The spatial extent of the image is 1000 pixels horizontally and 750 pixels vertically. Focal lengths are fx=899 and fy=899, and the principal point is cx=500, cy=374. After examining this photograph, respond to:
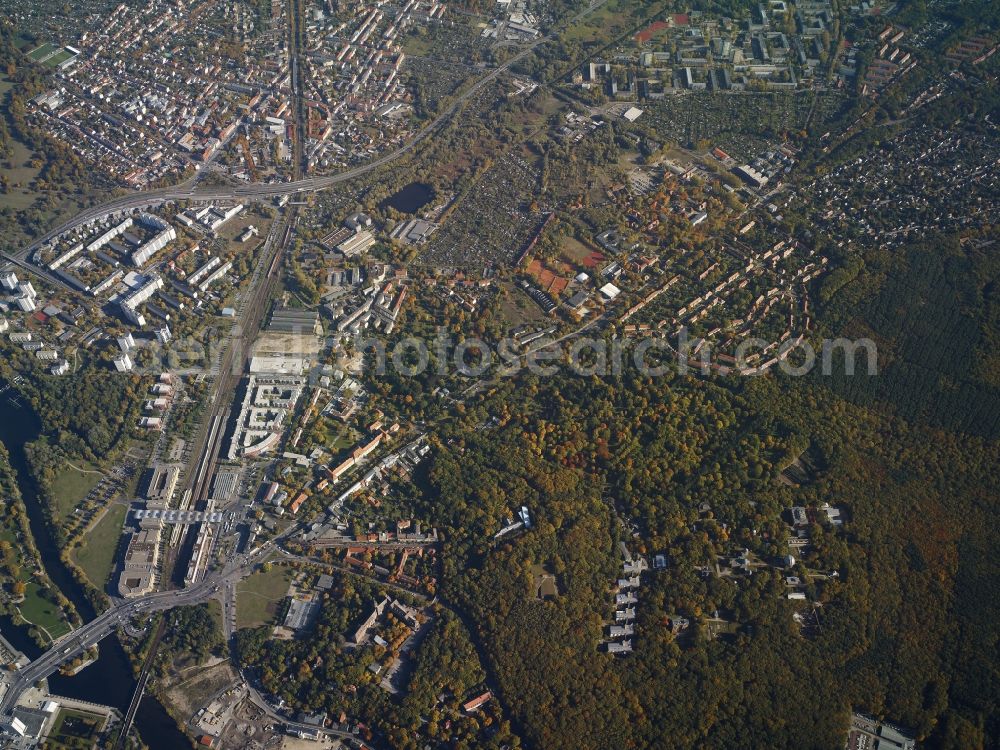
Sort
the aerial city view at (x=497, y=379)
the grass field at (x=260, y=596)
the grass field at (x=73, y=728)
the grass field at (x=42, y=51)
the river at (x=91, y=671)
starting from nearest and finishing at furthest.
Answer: the grass field at (x=73, y=728) → the river at (x=91, y=671) → the aerial city view at (x=497, y=379) → the grass field at (x=260, y=596) → the grass field at (x=42, y=51)

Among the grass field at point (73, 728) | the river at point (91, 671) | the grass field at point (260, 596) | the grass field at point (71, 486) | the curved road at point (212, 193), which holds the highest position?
the curved road at point (212, 193)

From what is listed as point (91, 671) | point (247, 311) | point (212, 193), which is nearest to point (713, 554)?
point (91, 671)

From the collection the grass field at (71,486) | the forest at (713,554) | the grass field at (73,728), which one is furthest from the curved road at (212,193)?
the grass field at (73,728)

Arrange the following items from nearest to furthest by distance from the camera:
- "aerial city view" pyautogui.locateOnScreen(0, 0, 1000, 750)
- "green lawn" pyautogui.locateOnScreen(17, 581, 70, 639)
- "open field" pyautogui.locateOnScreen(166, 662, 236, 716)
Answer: "open field" pyautogui.locateOnScreen(166, 662, 236, 716), "aerial city view" pyautogui.locateOnScreen(0, 0, 1000, 750), "green lawn" pyautogui.locateOnScreen(17, 581, 70, 639)

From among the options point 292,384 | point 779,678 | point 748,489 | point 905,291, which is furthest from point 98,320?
point 905,291

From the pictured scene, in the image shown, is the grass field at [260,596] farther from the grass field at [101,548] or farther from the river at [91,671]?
the grass field at [101,548]

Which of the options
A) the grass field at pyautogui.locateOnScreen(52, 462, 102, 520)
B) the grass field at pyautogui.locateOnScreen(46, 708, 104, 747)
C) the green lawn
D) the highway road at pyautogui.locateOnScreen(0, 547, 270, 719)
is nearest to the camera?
the grass field at pyautogui.locateOnScreen(46, 708, 104, 747)

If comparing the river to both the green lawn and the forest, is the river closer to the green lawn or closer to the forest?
the green lawn

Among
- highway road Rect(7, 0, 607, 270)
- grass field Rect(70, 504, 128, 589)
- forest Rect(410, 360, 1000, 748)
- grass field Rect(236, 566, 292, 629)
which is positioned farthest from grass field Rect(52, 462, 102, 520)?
forest Rect(410, 360, 1000, 748)

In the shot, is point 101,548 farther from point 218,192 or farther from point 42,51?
point 42,51
